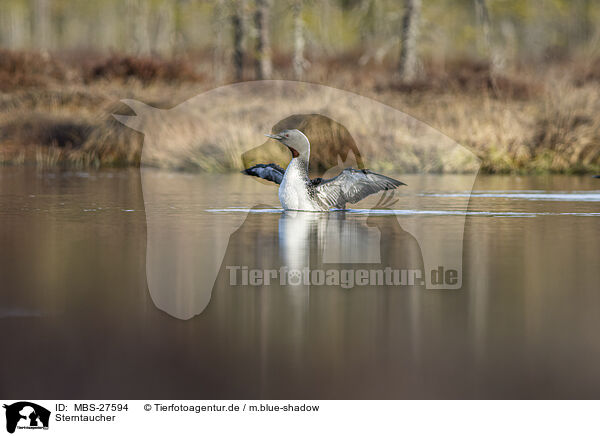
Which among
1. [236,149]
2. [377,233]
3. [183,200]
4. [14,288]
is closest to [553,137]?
[236,149]

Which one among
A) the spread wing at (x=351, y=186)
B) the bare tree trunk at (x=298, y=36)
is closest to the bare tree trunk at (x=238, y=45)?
the bare tree trunk at (x=298, y=36)

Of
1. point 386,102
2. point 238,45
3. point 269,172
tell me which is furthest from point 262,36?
point 269,172

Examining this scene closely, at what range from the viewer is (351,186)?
9898 mm

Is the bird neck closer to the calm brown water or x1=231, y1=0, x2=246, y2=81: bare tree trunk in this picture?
the calm brown water

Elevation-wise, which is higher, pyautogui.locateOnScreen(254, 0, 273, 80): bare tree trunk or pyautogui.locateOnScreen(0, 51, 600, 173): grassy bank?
pyautogui.locateOnScreen(254, 0, 273, 80): bare tree trunk

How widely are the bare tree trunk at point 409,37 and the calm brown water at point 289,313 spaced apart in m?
16.7

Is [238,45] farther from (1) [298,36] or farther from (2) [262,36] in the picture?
(1) [298,36]

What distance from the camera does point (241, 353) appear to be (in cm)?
451

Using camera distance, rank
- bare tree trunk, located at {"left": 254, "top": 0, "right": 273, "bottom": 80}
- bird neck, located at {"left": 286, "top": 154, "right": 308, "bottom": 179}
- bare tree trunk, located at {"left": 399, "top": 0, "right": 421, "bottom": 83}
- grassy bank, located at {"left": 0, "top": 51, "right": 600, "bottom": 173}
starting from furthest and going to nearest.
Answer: bare tree trunk, located at {"left": 254, "top": 0, "right": 273, "bottom": 80} → bare tree trunk, located at {"left": 399, "top": 0, "right": 421, "bottom": 83} → grassy bank, located at {"left": 0, "top": 51, "right": 600, "bottom": 173} → bird neck, located at {"left": 286, "top": 154, "right": 308, "bottom": 179}

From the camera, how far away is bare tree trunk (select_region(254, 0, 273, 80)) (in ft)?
86.6

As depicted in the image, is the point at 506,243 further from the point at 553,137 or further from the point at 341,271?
the point at 553,137

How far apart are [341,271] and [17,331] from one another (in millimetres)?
2445

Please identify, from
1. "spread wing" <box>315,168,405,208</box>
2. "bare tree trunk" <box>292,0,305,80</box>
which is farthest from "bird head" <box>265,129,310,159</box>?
"bare tree trunk" <box>292,0,305,80</box>

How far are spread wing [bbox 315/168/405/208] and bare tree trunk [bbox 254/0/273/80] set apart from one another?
16782 millimetres
